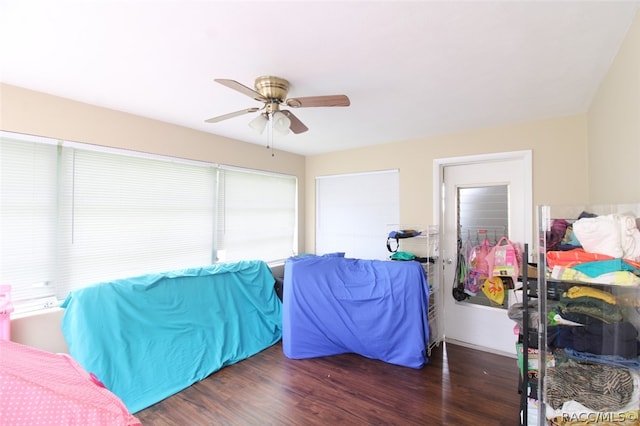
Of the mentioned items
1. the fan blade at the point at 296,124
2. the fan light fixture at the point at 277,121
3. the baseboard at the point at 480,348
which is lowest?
the baseboard at the point at 480,348

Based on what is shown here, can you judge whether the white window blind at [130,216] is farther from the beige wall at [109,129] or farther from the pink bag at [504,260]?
the pink bag at [504,260]

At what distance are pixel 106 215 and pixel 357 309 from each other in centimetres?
251

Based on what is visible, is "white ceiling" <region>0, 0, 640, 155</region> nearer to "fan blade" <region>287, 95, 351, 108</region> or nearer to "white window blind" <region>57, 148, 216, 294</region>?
"fan blade" <region>287, 95, 351, 108</region>

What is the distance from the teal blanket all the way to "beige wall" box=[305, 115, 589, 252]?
1.98 meters

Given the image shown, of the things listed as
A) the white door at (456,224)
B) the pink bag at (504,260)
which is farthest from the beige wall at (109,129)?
the pink bag at (504,260)

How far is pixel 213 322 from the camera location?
296cm

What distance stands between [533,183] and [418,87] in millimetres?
1679

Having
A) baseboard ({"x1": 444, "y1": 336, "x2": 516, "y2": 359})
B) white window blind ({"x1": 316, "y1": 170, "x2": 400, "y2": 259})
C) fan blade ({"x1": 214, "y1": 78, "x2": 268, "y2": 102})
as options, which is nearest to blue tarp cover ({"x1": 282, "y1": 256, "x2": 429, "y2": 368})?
baseboard ({"x1": 444, "y1": 336, "x2": 516, "y2": 359})

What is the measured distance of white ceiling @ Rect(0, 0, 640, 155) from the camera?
1334 millimetres

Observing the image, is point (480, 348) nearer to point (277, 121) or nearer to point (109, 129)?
point (277, 121)

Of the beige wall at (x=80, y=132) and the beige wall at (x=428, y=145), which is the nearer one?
the beige wall at (x=428, y=145)

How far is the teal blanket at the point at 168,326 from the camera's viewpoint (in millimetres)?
2213

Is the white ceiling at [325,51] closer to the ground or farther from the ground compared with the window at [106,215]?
farther from the ground

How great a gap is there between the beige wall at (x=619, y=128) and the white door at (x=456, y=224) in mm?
662
